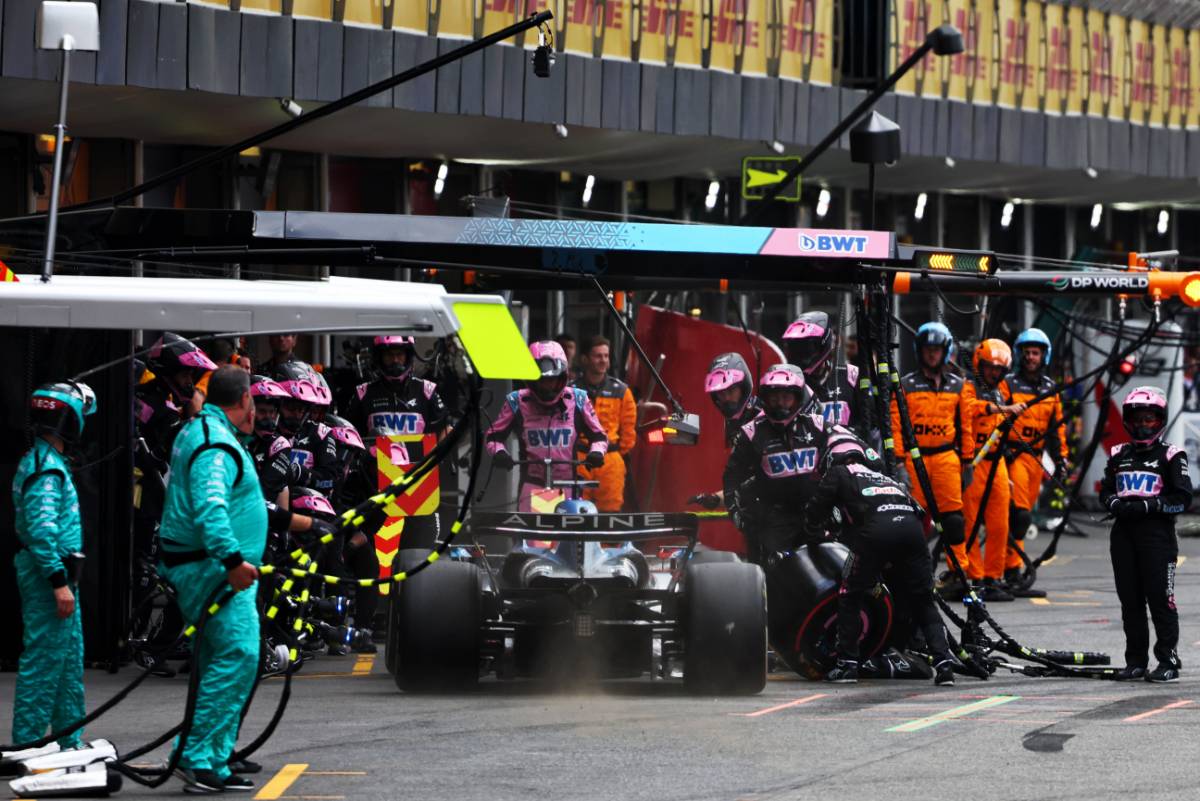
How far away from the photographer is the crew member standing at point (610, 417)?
16516mm

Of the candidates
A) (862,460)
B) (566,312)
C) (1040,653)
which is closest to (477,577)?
(862,460)

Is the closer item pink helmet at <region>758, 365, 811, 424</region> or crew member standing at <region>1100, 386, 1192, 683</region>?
crew member standing at <region>1100, 386, 1192, 683</region>

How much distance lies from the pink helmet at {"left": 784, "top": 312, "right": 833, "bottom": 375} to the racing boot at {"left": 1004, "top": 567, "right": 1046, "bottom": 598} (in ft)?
13.1

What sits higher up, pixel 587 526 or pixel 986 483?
pixel 986 483

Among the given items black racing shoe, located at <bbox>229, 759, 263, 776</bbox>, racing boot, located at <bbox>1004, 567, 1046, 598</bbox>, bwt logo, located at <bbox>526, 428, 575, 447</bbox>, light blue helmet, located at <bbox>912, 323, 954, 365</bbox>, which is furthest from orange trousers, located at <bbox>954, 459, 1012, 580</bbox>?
black racing shoe, located at <bbox>229, 759, 263, 776</bbox>

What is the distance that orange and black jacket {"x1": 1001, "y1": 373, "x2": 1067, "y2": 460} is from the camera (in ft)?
59.2

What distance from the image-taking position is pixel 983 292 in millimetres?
14211

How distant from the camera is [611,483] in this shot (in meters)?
16.6

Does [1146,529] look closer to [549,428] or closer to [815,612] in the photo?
[815,612]

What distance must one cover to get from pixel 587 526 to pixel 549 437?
7.94 feet

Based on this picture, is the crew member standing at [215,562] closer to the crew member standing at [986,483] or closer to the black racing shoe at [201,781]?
the black racing shoe at [201,781]

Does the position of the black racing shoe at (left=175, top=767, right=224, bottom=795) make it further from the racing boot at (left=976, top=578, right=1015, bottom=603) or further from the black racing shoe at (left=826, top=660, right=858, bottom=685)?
the racing boot at (left=976, top=578, right=1015, bottom=603)

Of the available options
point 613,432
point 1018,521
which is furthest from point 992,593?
point 613,432

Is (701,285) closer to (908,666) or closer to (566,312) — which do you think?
(908,666)
